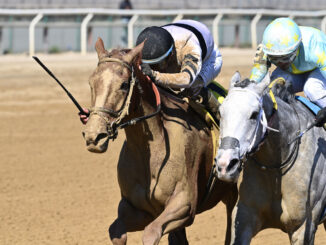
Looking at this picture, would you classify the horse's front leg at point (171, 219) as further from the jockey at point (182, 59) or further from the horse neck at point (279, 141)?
the jockey at point (182, 59)

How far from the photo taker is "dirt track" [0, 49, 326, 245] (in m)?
8.05

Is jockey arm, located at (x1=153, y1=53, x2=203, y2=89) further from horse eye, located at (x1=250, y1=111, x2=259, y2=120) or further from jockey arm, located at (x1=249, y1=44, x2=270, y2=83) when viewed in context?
horse eye, located at (x1=250, y1=111, x2=259, y2=120)

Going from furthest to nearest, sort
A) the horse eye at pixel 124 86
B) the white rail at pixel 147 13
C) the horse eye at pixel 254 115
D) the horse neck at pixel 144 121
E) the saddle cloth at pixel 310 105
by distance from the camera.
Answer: the white rail at pixel 147 13 < the saddle cloth at pixel 310 105 < the horse neck at pixel 144 121 < the horse eye at pixel 124 86 < the horse eye at pixel 254 115

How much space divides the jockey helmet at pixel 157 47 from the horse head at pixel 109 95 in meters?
0.24

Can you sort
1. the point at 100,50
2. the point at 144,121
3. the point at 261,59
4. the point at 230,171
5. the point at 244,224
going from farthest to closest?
the point at 261,59, the point at 144,121, the point at 100,50, the point at 244,224, the point at 230,171

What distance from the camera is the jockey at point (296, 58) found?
5562mm

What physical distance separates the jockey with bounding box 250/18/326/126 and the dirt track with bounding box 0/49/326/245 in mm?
2233

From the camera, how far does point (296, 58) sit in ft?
19.5

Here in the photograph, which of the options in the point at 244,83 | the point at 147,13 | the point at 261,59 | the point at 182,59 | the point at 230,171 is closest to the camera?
the point at 230,171

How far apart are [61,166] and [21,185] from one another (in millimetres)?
1070

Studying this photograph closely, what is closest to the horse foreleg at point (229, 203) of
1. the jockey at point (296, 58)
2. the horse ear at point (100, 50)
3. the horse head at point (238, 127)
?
the jockey at point (296, 58)

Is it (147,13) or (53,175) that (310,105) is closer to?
(53,175)

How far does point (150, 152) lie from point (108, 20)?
1381cm

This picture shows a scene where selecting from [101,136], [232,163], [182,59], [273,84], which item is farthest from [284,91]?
[101,136]
